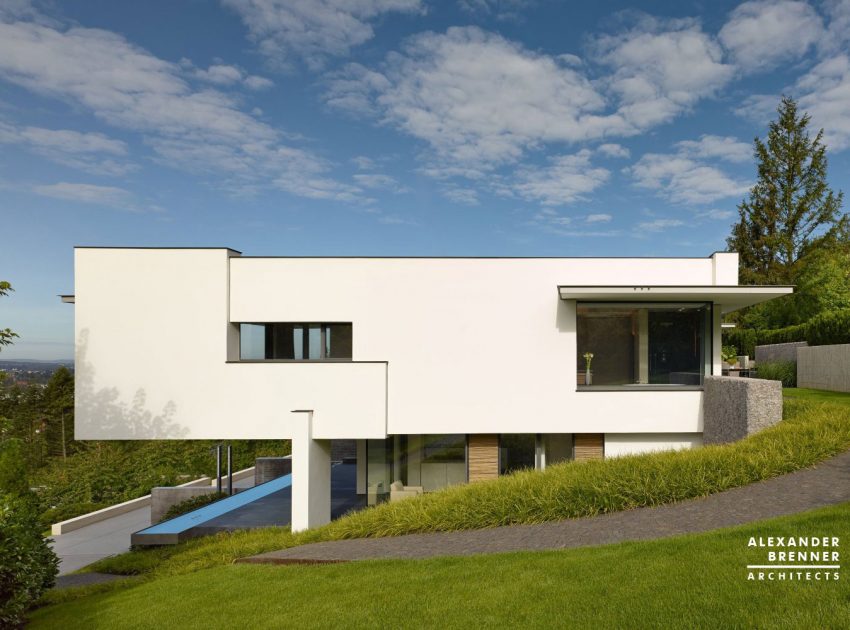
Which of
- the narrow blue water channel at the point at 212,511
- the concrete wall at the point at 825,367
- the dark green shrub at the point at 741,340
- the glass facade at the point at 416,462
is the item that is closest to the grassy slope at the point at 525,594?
the narrow blue water channel at the point at 212,511

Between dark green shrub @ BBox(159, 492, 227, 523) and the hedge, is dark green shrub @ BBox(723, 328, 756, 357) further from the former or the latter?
dark green shrub @ BBox(159, 492, 227, 523)

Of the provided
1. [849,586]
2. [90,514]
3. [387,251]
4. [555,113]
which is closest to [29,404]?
[90,514]

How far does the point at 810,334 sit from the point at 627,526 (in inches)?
810

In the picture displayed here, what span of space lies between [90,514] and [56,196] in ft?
35.4

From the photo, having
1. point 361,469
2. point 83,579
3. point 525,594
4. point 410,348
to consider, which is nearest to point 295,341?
point 410,348

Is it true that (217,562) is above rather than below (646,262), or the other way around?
below

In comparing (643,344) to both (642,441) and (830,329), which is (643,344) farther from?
(830,329)

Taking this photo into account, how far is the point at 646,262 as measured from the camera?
42.0 ft

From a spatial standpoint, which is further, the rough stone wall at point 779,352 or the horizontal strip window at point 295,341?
the rough stone wall at point 779,352

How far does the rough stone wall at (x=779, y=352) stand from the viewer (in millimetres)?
24031

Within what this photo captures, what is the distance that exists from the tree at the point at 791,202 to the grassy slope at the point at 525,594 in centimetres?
3489

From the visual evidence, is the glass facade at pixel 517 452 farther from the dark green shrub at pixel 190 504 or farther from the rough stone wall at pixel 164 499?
the rough stone wall at pixel 164 499

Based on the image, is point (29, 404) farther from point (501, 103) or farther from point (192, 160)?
point (501, 103)

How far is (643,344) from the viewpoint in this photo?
41.7 ft
